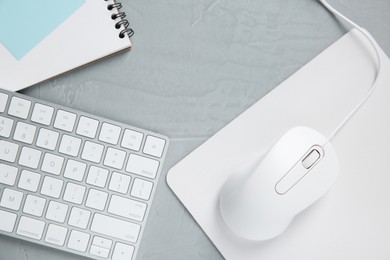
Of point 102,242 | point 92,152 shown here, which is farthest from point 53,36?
point 102,242

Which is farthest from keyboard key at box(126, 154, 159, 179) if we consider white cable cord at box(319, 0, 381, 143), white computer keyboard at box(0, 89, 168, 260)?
white cable cord at box(319, 0, 381, 143)

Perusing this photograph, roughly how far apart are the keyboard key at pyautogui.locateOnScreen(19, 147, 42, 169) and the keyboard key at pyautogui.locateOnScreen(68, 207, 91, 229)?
7 cm

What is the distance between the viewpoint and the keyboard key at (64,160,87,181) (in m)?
0.64

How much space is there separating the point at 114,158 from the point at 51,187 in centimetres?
8

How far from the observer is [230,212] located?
2.02ft

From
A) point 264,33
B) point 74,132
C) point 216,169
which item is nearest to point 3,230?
point 74,132

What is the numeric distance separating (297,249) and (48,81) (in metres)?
0.36

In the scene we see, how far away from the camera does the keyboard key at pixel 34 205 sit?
0.63 m

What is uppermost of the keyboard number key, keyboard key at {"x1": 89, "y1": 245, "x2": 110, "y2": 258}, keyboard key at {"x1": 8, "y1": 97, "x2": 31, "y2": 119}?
keyboard key at {"x1": 8, "y1": 97, "x2": 31, "y2": 119}

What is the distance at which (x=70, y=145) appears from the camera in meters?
0.64

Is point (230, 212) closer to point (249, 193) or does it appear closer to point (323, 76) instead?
point (249, 193)

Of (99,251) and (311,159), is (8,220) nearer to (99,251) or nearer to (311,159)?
(99,251)

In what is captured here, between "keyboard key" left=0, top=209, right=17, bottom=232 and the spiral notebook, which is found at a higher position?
the spiral notebook

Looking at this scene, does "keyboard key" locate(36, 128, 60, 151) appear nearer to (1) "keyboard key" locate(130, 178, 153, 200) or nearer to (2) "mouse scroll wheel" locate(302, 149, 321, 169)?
(1) "keyboard key" locate(130, 178, 153, 200)
